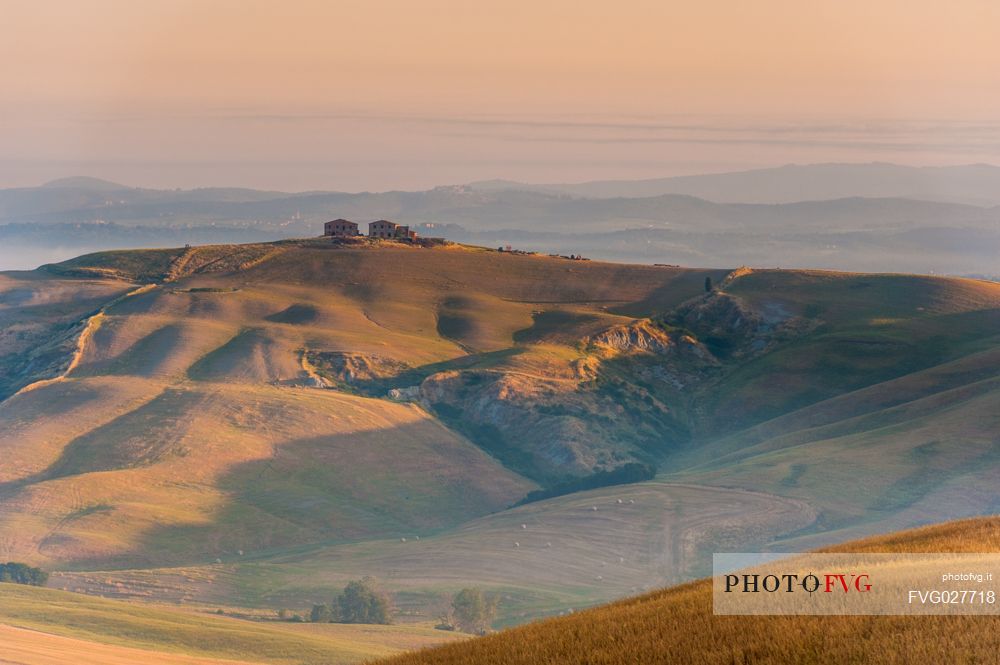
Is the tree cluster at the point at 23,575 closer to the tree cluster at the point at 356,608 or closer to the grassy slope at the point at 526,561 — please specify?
the grassy slope at the point at 526,561

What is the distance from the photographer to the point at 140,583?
136625mm

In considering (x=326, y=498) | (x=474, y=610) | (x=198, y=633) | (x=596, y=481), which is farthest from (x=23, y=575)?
(x=596, y=481)

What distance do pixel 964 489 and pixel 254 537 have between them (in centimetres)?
8842

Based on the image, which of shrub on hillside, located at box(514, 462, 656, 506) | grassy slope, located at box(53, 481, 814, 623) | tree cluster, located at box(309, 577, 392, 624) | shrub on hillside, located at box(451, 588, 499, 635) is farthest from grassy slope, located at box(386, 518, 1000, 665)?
shrub on hillside, located at box(514, 462, 656, 506)

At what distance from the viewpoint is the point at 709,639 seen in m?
26.3

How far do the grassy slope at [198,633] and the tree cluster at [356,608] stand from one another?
39.4 ft

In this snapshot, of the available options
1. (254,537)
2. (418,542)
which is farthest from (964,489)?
(254,537)

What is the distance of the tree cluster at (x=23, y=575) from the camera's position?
136 m

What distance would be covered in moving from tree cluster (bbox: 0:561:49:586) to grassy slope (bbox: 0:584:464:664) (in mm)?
25506

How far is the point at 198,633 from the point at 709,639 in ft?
240

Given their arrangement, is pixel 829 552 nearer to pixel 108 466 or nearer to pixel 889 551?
pixel 889 551

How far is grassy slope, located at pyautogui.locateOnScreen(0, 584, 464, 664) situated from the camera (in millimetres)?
85188

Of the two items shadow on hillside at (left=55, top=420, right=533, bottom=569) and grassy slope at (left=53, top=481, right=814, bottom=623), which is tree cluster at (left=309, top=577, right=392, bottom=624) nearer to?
grassy slope at (left=53, top=481, right=814, bottom=623)

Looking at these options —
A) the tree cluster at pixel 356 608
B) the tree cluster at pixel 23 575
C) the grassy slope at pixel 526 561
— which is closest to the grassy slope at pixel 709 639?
the grassy slope at pixel 526 561
